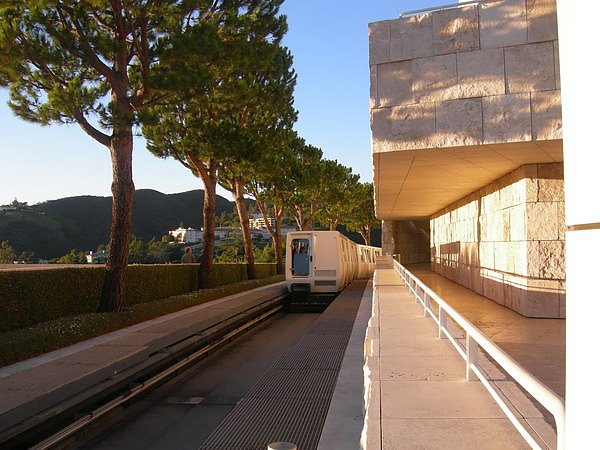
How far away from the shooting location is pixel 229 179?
2719 cm

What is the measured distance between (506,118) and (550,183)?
2.94 meters

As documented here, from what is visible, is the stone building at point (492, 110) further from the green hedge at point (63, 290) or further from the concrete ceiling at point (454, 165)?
the green hedge at point (63, 290)

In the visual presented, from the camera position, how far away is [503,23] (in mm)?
9523

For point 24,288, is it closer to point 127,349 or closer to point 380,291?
point 127,349

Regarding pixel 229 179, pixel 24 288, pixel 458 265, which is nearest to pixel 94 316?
pixel 24 288

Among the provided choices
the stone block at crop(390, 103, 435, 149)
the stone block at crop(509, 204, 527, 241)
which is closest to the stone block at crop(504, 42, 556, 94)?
the stone block at crop(390, 103, 435, 149)

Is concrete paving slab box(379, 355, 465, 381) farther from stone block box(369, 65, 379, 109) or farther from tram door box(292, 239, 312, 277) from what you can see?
tram door box(292, 239, 312, 277)

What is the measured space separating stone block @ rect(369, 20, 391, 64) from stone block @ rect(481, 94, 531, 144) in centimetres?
208

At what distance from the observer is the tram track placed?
5.80 metres

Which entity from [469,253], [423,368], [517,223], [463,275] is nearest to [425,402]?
[423,368]

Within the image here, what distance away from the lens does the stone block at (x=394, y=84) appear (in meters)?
10.1

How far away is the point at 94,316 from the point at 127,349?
9.22 ft

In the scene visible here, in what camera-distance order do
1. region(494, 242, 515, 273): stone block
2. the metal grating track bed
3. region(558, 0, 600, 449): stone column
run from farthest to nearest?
region(494, 242, 515, 273): stone block < the metal grating track bed < region(558, 0, 600, 449): stone column

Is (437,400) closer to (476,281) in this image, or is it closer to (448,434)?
(448,434)
